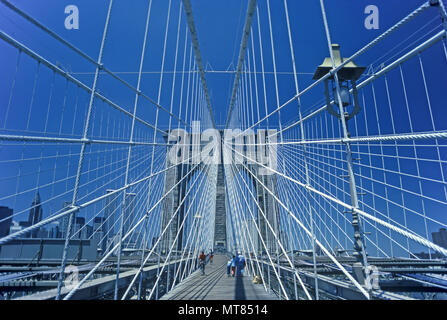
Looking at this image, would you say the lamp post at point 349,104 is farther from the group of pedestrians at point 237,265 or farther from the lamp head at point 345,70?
the group of pedestrians at point 237,265

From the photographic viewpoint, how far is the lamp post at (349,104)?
2.10 metres

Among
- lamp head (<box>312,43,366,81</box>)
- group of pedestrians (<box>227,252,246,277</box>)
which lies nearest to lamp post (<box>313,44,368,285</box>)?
lamp head (<box>312,43,366,81</box>)

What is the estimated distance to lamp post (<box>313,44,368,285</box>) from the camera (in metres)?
2.10

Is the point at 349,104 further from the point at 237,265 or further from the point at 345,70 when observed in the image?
the point at 237,265

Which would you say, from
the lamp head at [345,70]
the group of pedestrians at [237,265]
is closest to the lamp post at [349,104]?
the lamp head at [345,70]

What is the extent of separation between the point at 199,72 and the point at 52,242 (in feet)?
29.1

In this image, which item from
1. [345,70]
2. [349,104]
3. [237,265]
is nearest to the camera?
[349,104]

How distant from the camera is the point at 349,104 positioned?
295cm

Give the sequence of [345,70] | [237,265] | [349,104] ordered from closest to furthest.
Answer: [349,104]
[345,70]
[237,265]

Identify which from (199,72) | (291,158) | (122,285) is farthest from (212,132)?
(122,285)

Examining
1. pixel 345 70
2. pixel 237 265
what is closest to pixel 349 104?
pixel 345 70

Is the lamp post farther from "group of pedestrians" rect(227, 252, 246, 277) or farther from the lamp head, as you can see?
"group of pedestrians" rect(227, 252, 246, 277)
